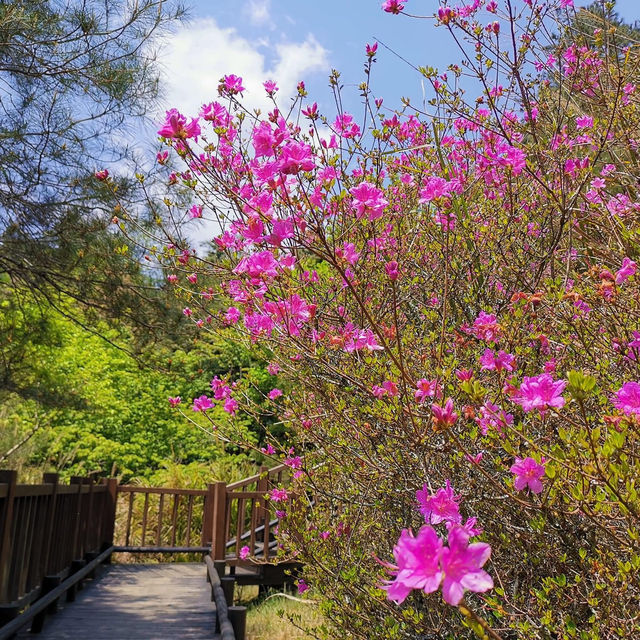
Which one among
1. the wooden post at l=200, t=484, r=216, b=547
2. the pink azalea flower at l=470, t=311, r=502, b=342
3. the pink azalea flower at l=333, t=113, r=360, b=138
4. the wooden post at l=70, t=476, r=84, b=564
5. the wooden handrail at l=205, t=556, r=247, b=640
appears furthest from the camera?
→ the wooden post at l=200, t=484, r=216, b=547

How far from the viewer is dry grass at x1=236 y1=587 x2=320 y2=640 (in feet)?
18.1

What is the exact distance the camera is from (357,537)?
2953 millimetres

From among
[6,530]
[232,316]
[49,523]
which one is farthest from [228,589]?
[232,316]

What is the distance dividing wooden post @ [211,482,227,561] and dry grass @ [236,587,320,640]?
700mm

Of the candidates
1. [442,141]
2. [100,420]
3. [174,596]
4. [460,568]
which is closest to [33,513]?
[174,596]

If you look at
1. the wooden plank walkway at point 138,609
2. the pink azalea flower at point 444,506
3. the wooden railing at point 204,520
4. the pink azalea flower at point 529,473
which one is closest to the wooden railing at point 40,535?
the wooden plank walkway at point 138,609

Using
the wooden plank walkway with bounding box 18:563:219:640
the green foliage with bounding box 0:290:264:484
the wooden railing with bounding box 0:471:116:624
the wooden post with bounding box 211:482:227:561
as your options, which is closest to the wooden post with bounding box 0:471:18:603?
the wooden railing with bounding box 0:471:116:624

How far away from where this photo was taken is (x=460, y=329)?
2.54m

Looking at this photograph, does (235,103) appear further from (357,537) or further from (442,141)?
(357,537)

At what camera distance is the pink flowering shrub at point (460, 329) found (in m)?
1.61

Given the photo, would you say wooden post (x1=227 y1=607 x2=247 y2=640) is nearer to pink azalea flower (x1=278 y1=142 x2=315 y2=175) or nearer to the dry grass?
the dry grass

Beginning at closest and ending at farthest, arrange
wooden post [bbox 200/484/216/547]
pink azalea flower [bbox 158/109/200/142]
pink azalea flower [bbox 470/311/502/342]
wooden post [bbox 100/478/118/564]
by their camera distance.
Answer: pink azalea flower [bbox 158/109/200/142], pink azalea flower [bbox 470/311/502/342], wooden post [bbox 100/478/118/564], wooden post [bbox 200/484/216/547]

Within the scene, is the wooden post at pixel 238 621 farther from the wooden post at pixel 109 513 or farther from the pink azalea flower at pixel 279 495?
the wooden post at pixel 109 513

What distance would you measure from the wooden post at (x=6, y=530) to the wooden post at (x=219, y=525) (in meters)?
3.47
